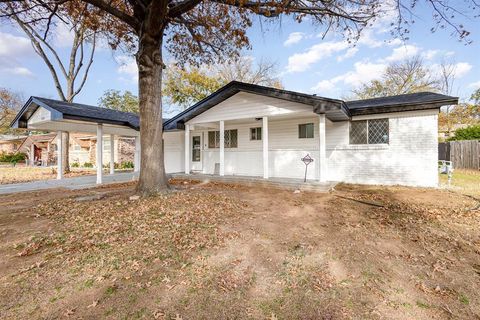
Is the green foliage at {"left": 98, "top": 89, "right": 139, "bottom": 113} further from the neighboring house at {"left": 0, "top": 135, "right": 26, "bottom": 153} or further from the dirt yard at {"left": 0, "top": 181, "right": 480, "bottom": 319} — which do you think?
the dirt yard at {"left": 0, "top": 181, "right": 480, "bottom": 319}

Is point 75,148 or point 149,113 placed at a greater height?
point 149,113

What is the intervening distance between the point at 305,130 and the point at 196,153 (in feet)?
21.6

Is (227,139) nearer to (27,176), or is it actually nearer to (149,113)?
(149,113)

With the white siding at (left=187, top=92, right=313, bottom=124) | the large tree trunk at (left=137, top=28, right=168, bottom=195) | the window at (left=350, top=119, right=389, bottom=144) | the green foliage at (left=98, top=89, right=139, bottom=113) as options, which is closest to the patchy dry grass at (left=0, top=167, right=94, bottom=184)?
the white siding at (left=187, top=92, right=313, bottom=124)

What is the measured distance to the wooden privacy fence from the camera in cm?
1533

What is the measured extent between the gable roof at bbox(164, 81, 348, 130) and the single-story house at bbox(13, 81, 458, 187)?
0.11 ft

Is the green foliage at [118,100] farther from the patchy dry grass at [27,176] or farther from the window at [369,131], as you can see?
the window at [369,131]

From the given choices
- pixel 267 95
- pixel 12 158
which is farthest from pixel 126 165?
pixel 12 158

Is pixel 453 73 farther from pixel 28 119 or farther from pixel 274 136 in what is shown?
pixel 28 119

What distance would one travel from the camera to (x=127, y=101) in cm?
3562

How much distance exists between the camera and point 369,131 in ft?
32.9

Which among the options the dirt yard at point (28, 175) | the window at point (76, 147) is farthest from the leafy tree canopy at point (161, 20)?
the window at point (76, 147)

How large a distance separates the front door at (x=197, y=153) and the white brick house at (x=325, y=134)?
1.26 m

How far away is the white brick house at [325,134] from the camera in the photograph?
352 inches
